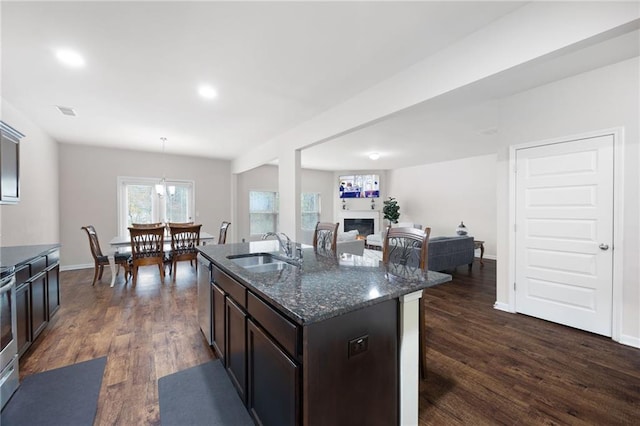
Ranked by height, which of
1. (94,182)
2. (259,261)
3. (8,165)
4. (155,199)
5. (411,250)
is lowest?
(259,261)

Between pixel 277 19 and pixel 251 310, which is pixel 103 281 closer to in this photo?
pixel 251 310

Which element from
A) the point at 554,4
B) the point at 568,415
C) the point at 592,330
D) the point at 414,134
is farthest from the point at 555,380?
the point at 414,134

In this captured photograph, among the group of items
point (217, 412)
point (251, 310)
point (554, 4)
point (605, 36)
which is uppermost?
point (554, 4)

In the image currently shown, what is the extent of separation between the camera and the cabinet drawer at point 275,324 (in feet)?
3.60

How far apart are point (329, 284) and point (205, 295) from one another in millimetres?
1495

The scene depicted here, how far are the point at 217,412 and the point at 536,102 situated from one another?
167 inches

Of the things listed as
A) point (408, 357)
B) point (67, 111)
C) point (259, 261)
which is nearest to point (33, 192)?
point (67, 111)

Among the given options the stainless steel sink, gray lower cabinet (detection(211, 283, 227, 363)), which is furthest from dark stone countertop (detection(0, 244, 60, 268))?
the stainless steel sink

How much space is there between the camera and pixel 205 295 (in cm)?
243

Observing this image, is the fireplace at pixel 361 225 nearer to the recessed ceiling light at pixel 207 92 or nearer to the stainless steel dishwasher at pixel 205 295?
the recessed ceiling light at pixel 207 92

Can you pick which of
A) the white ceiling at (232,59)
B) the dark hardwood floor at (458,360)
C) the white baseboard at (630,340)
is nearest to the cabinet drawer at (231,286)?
the dark hardwood floor at (458,360)

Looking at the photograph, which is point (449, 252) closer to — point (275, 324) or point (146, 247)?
point (275, 324)

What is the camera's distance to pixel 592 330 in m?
2.75

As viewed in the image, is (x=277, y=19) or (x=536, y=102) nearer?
(x=277, y=19)
